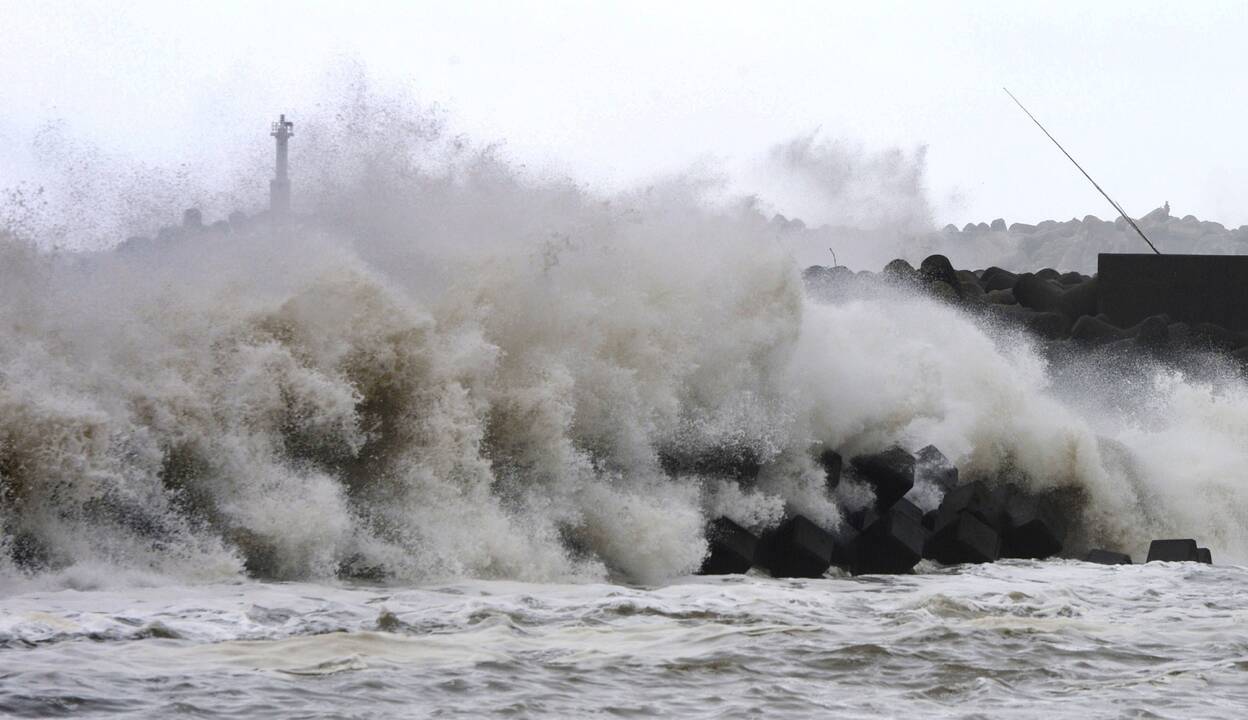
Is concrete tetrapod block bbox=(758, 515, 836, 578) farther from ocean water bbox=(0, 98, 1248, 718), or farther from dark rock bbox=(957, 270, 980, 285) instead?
dark rock bbox=(957, 270, 980, 285)

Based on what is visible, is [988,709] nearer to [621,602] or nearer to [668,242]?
[621,602]

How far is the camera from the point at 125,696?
5168 millimetres

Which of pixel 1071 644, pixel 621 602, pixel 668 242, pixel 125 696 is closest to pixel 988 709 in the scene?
pixel 1071 644

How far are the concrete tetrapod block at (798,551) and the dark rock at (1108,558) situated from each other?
2.24 m

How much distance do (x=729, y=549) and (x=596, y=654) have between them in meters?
2.88

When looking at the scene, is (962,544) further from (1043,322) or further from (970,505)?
(1043,322)

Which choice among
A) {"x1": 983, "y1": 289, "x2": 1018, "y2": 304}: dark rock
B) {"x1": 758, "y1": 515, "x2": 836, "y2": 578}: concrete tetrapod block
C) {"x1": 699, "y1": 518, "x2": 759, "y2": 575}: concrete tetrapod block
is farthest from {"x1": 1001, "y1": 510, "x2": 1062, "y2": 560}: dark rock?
{"x1": 983, "y1": 289, "x2": 1018, "y2": 304}: dark rock

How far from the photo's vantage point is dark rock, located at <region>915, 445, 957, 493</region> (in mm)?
11141

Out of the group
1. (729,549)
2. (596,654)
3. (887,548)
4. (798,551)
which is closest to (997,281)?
(887,548)

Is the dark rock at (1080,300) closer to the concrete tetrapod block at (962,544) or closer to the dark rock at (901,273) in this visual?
the dark rock at (901,273)

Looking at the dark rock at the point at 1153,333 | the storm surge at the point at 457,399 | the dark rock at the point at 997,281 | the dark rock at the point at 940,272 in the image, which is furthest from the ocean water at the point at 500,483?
the dark rock at the point at 997,281

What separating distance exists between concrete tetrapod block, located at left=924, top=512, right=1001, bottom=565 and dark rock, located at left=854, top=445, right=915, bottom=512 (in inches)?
14.4

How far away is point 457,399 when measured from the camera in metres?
8.80

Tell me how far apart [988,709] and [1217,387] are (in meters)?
12.2
